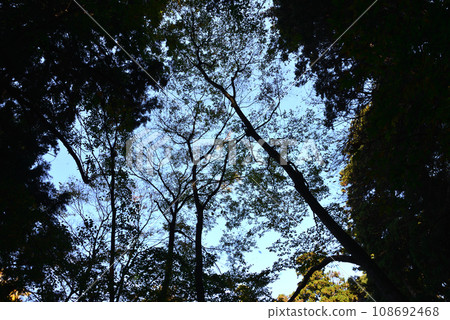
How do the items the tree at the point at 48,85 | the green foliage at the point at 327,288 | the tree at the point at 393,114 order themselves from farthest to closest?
the green foliage at the point at 327,288 < the tree at the point at 48,85 < the tree at the point at 393,114

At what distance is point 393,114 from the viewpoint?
9.42 ft

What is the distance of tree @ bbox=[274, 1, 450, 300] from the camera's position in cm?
283

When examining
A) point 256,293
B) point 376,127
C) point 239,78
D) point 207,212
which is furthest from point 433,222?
point 207,212

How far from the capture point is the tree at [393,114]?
283cm

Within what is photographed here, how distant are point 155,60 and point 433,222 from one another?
795cm

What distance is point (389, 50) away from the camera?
300 centimetres

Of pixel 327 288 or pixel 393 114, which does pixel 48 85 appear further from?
pixel 327 288

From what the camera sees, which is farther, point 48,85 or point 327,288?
point 327,288

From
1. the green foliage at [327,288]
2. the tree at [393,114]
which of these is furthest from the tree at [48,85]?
the green foliage at [327,288]

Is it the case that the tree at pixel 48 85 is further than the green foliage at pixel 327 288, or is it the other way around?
the green foliage at pixel 327 288

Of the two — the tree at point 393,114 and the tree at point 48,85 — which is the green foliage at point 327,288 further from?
the tree at point 48,85

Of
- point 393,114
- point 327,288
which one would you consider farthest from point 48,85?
point 327,288

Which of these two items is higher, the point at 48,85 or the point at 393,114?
the point at 48,85

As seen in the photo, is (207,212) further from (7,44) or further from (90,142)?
(7,44)
